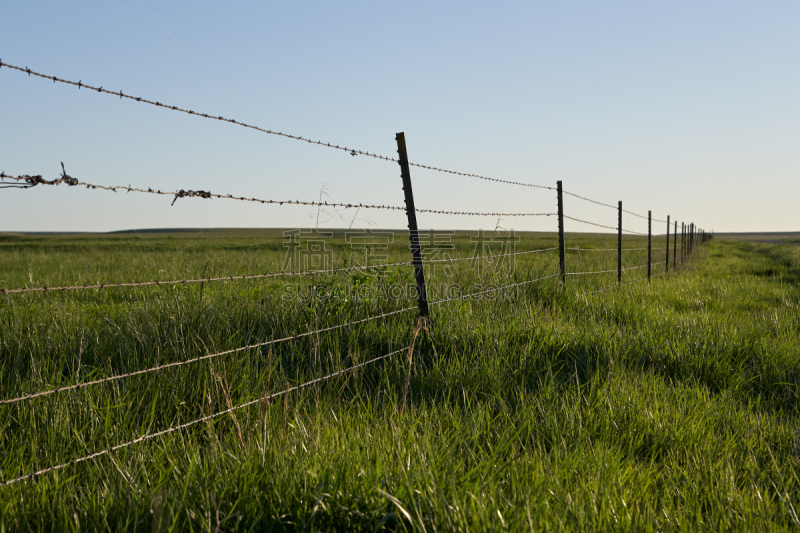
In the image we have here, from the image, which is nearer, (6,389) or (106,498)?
(106,498)

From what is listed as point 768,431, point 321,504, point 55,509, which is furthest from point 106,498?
point 768,431

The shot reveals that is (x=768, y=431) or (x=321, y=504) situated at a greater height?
(x=321, y=504)

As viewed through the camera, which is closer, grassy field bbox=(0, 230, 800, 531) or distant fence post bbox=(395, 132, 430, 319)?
grassy field bbox=(0, 230, 800, 531)

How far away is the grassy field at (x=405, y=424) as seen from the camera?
1831mm

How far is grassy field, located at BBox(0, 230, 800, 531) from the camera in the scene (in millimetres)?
1831

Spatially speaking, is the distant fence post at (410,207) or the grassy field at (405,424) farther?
the distant fence post at (410,207)

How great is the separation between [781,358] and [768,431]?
1618 millimetres

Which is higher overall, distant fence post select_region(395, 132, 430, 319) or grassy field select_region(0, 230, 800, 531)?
distant fence post select_region(395, 132, 430, 319)

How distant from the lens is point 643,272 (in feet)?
36.2

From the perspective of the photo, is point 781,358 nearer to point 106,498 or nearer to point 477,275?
point 477,275

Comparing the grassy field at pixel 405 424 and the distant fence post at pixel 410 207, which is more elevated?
the distant fence post at pixel 410 207

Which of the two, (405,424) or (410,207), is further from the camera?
(410,207)

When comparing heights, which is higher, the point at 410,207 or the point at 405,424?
the point at 410,207

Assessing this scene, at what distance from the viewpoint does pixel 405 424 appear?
2564 millimetres
